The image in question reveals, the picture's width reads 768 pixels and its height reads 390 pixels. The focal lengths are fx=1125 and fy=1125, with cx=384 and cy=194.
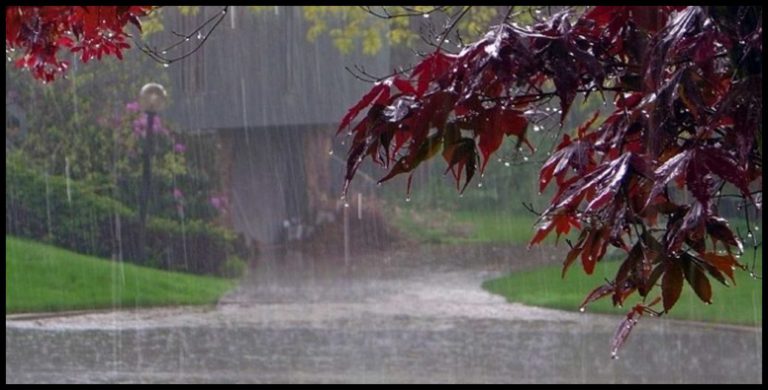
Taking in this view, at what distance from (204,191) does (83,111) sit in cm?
201

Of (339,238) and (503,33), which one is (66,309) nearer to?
(339,238)

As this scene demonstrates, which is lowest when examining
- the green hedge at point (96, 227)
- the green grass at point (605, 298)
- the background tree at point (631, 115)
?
the green grass at point (605, 298)

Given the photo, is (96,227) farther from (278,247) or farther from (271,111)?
(271,111)

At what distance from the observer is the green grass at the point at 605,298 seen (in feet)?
39.0

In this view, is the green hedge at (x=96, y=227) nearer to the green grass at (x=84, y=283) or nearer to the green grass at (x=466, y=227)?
the green grass at (x=84, y=283)


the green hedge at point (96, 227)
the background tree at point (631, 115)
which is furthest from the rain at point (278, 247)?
the background tree at point (631, 115)

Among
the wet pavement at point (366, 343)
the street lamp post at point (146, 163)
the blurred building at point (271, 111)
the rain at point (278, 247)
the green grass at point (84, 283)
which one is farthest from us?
the blurred building at point (271, 111)

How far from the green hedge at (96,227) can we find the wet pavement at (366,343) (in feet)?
4.10

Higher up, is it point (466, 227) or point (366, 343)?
point (466, 227)

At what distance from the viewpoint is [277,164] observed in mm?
18078

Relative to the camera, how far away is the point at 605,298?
11.0 meters

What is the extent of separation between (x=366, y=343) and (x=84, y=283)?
13.0ft

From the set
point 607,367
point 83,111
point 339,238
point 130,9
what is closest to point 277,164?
point 339,238

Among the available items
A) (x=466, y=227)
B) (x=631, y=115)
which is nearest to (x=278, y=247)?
(x=466, y=227)
